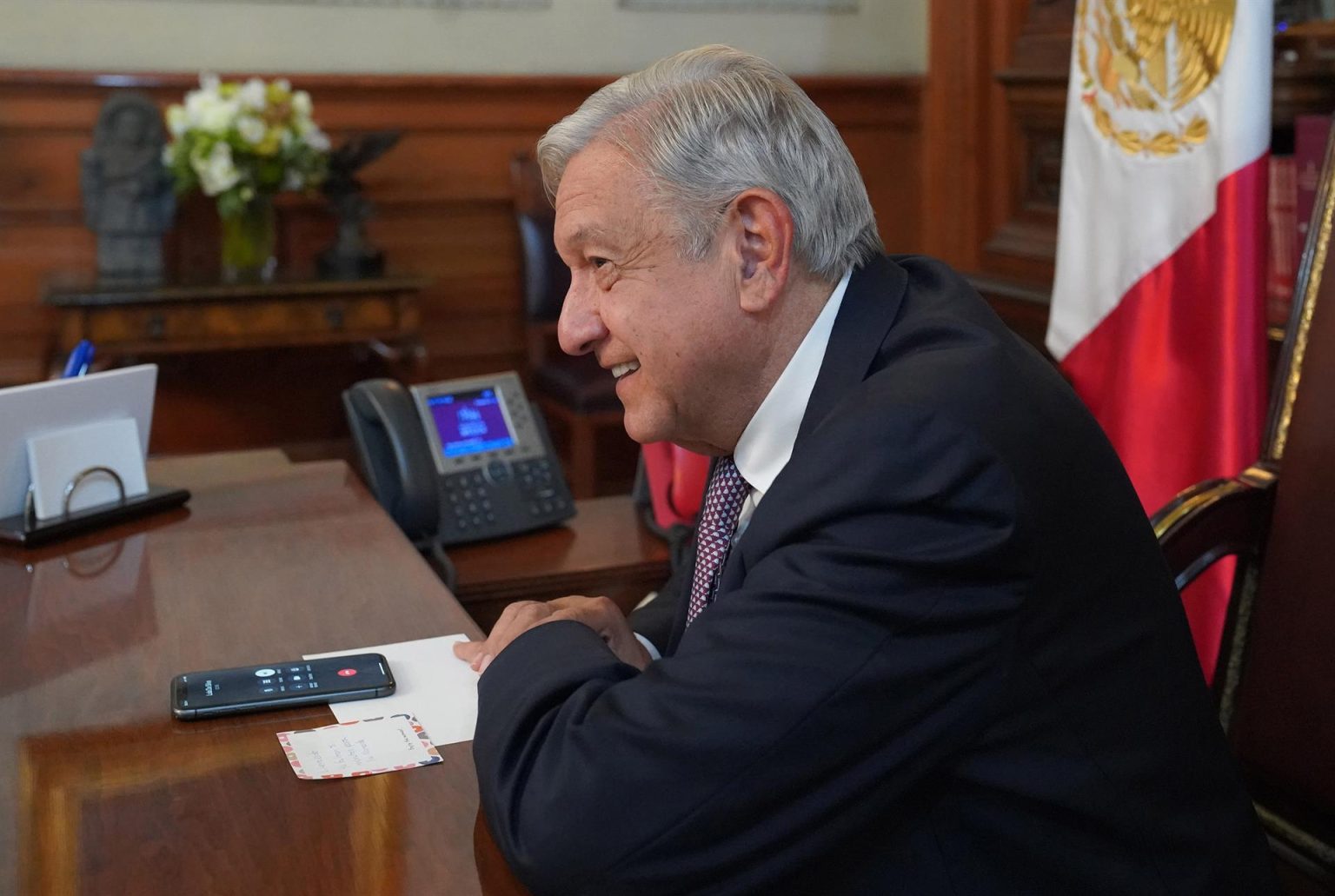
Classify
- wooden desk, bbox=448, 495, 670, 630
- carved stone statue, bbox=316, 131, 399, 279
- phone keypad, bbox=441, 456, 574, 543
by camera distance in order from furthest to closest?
1. carved stone statue, bbox=316, 131, 399, 279
2. phone keypad, bbox=441, 456, 574, 543
3. wooden desk, bbox=448, 495, 670, 630

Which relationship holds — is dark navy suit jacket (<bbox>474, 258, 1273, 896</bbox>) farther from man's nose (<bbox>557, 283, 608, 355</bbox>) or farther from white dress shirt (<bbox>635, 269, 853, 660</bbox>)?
man's nose (<bbox>557, 283, 608, 355</bbox>)

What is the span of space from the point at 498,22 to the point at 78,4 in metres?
1.31

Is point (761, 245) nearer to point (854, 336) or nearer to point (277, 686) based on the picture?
point (854, 336)

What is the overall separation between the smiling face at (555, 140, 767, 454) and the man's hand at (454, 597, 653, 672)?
19 centimetres

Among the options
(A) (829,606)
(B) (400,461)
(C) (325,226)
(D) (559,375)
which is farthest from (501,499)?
(C) (325,226)

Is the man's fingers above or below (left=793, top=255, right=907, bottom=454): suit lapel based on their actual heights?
below

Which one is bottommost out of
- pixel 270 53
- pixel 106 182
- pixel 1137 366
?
pixel 1137 366

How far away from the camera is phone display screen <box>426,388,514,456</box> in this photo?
7.34 feet

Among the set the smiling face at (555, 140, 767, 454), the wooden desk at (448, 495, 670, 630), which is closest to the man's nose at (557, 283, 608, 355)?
the smiling face at (555, 140, 767, 454)

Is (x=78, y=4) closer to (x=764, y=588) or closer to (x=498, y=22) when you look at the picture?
(x=498, y=22)

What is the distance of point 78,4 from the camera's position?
447 centimetres

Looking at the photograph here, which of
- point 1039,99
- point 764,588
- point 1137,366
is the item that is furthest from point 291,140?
point 764,588

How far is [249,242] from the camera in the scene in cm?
441

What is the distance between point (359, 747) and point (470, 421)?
1080mm
